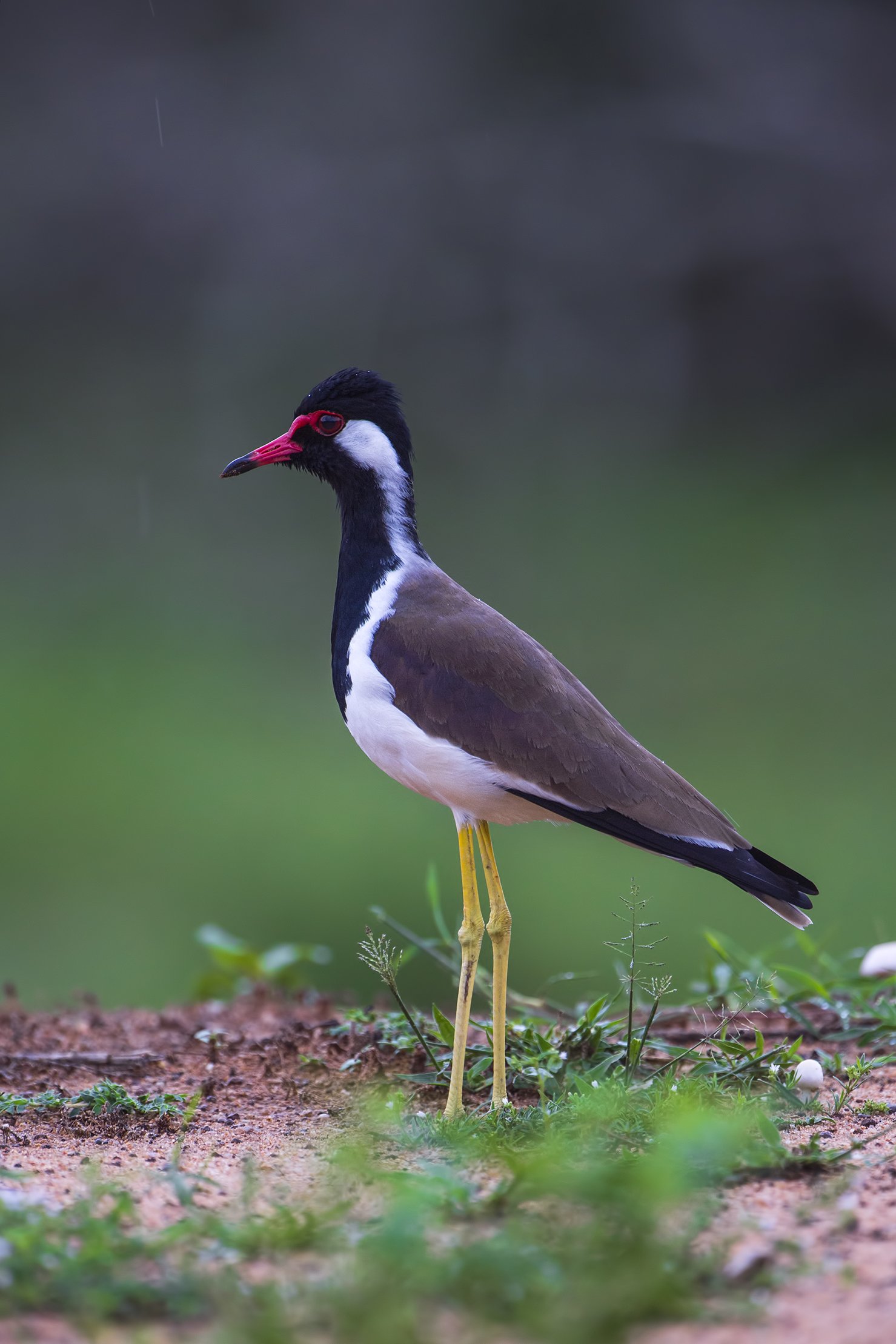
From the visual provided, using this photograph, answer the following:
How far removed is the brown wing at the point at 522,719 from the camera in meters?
3.44

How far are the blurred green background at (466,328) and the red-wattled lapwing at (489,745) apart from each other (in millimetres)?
7288

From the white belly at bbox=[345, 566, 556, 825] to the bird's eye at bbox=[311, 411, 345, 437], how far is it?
2.16ft

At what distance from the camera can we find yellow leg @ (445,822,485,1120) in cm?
343

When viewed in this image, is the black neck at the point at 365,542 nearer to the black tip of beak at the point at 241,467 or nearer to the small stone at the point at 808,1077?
the black tip of beak at the point at 241,467

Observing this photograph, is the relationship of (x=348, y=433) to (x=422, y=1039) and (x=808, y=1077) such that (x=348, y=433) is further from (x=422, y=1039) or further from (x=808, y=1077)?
(x=808, y=1077)

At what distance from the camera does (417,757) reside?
136 inches

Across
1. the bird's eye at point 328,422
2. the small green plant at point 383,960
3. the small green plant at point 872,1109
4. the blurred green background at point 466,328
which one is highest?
the blurred green background at point 466,328

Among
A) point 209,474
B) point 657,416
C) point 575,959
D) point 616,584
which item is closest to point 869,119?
point 657,416

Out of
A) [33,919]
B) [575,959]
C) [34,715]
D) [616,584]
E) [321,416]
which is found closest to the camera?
[321,416]

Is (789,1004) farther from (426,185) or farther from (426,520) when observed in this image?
(426,185)

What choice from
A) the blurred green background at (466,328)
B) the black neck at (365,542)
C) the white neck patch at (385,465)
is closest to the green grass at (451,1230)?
the black neck at (365,542)

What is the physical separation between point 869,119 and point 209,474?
22.1 ft

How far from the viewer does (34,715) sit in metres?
→ 10.8

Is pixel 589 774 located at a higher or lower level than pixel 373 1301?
A: higher
